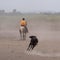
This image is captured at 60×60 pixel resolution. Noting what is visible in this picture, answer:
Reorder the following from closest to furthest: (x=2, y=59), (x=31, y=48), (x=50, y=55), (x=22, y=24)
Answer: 1. (x=2, y=59)
2. (x=50, y=55)
3. (x=31, y=48)
4. (x=22, y=24)

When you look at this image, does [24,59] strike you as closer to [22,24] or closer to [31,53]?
[31,53]

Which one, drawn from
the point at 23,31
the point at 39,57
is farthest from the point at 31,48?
the point at 23,31

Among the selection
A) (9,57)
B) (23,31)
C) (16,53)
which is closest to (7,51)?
(16,53)

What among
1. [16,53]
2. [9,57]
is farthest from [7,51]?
[9,57]

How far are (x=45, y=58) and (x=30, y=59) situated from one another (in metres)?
0.81

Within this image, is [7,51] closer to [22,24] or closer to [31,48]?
[31,48]

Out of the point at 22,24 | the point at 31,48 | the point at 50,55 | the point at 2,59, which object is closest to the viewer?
the point at 2,59

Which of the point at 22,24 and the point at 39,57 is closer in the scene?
the point at 39,57

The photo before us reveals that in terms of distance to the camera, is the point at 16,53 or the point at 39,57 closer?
the point at 39,57

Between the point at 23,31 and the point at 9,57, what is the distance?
32.7 ft

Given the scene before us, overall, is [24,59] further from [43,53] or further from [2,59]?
[43,53]

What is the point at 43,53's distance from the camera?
18.8 m

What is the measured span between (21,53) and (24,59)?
2.14m

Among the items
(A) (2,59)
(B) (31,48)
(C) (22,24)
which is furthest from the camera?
(C) (22,24)
